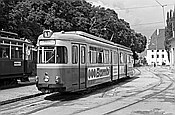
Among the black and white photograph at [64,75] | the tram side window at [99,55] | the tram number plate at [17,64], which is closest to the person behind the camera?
the black and white photograph at [64,75]

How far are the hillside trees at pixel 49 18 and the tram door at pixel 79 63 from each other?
43.4 ft

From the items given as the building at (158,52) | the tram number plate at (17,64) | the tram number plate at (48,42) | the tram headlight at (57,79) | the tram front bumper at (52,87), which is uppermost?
the building at (158,52)

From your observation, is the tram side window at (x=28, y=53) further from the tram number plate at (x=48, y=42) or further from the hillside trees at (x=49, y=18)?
the tram number plate at (x=48, y=42)

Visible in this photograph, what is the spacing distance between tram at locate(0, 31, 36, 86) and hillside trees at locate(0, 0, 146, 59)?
593 cm

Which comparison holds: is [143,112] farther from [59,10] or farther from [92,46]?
[59,10]

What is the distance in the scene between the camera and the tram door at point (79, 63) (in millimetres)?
14844

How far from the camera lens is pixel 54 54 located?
1416 centimetres

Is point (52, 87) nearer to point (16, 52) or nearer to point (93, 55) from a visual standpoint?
point (93, 55)

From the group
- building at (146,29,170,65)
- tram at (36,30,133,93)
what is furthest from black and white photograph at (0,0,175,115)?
building at (146,29,170,65)

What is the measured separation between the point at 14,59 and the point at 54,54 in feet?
23.1

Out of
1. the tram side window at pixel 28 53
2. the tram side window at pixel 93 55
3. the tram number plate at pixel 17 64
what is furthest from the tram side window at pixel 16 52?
the tram side window at pixel 93 55

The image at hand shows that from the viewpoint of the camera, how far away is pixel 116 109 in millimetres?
11625

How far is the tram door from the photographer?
14844mm

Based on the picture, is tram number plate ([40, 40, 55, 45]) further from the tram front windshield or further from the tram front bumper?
the tram front bumper
